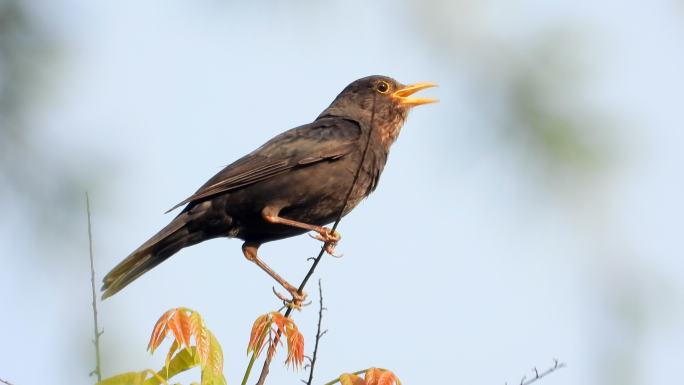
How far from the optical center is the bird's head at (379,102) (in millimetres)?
7314

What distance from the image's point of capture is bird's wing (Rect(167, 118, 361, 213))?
6453mm

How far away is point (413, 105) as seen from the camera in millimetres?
7445

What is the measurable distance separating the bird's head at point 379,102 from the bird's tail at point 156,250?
1703mm

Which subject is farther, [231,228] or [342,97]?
[342,97]

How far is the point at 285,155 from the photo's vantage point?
6.61 meters

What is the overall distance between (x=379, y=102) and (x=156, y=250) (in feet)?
7.84

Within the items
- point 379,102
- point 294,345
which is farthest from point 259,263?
point 294,345

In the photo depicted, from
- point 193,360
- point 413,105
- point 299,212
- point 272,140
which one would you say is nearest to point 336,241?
point 299,212

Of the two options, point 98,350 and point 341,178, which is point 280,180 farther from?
point 98,350

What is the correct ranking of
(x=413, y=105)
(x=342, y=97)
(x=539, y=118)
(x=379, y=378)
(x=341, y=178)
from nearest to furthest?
(x=539, y=118), (x=379, y=378), (x=341, y=178), (x=413, y=105), (x=342, y=97)

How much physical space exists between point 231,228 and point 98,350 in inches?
140

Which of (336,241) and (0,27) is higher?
(0,27)

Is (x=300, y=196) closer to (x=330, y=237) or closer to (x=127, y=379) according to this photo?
(x=330, y=237)

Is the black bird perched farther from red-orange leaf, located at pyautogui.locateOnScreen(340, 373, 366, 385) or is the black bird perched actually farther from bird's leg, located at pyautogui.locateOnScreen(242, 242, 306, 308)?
red-orange leaf, located at pyautogui.locateOnScreen(340, 373, 366, 385)
